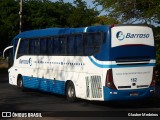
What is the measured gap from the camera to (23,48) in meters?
22.7

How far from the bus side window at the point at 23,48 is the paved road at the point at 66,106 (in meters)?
2.99

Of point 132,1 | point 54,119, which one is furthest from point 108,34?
point 132,1

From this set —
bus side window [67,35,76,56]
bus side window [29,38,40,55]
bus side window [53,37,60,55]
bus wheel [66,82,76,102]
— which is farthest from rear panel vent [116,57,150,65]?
bus side window [29,38,40,55]

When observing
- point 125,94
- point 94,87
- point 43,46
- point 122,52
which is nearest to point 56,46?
point 43,46

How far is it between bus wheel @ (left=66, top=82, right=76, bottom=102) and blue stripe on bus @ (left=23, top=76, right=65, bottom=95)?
16.8 inches

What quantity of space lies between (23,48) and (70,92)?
5511mm

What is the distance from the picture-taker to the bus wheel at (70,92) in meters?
17.9

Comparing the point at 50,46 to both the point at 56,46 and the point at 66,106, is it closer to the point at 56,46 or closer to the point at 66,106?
the point at 56,46

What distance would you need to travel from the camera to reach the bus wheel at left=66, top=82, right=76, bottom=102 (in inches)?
703

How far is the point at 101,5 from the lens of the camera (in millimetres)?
24500

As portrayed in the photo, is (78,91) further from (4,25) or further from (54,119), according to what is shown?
(4,25)

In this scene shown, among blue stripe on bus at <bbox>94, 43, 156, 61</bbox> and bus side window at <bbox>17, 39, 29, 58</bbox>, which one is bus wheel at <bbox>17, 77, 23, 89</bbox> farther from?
blue stripe on bus at <bbox>94, 43, 156, 61</bbox>

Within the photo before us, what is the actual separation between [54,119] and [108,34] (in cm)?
393

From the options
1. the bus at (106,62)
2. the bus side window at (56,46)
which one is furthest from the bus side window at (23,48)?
the bus at (106,62)
